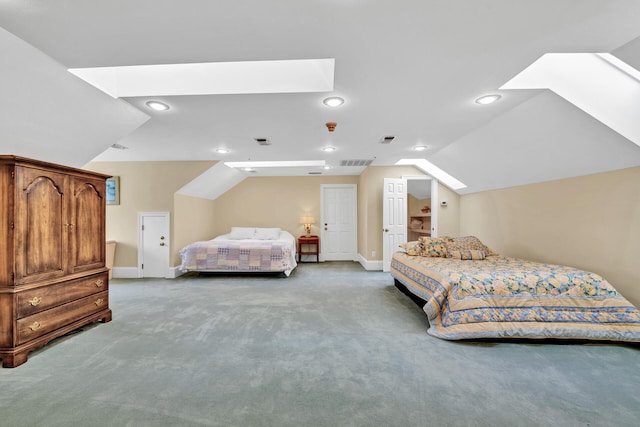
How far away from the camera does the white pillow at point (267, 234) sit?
6.59 metres

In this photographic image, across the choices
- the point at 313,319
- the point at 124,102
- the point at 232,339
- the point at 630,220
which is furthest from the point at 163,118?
the point at 630,220

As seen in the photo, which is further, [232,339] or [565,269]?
[565,269]

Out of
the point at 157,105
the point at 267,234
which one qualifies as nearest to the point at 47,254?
the point at 157,105

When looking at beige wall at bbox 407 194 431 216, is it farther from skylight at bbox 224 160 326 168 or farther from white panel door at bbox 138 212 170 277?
white panel door at bbox 138 212 170 277

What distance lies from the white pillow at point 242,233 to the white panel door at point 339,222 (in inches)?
73.3

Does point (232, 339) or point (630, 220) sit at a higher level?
point (630, 220)

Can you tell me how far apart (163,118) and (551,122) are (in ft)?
14.1

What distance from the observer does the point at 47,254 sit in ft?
8.11

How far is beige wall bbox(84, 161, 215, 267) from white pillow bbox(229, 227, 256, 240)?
1593 millimetres

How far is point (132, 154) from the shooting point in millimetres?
4668

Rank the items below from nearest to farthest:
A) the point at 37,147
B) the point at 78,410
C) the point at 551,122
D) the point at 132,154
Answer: the point at 78,410
the point at 37,147
the point at 551,122
the point at 132,154

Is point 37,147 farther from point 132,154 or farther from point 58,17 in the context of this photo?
point 132,154

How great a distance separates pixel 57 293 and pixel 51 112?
5.53ft

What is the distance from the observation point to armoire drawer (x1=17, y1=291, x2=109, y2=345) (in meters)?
2.22
